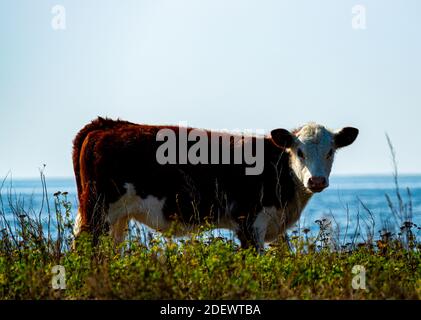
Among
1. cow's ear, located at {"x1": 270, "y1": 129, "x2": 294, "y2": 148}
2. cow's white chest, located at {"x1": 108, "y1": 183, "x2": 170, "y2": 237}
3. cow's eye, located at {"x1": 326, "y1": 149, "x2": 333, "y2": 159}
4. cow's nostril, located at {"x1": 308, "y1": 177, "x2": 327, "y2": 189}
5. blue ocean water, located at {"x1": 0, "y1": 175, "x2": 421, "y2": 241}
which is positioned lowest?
blue ocean water, located at {"x1": 0, "y1": 175, "x2": 421, "y2": 241}

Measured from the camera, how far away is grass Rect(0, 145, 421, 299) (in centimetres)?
762

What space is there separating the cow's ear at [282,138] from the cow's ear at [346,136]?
0.65 m

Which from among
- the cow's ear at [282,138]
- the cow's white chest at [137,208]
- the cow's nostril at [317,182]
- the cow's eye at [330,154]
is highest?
the cow's ear at [282,138]

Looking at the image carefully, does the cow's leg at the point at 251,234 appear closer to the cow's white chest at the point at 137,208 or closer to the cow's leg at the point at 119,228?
the cow's white chest at the point at 137,208

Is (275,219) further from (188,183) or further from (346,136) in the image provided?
(346,136)

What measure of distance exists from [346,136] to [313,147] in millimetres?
778

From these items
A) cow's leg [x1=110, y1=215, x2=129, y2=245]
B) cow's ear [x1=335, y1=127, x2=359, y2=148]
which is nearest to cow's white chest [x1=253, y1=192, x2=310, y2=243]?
cow's ear [x1=335, y1=127, x2=359, y2=148]

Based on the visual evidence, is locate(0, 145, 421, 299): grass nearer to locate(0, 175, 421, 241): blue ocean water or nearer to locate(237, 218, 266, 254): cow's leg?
locate(0, 175, 421, 241): blue ocean water

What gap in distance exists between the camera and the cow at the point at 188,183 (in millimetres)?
11148

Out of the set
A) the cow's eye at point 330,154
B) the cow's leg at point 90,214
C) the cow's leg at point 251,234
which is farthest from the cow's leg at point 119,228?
the cow's eye at point 330,154
